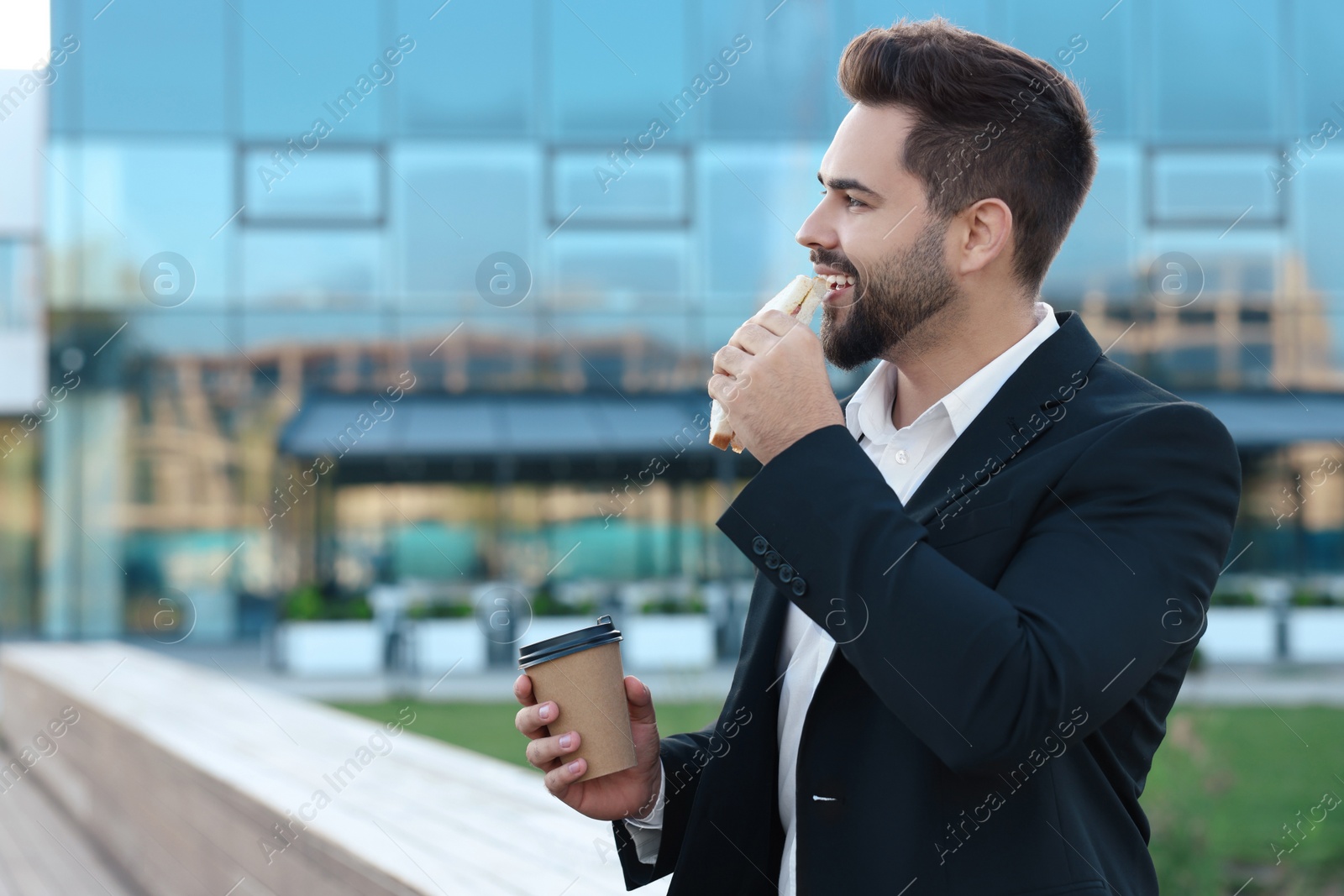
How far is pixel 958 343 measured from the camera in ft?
5.61

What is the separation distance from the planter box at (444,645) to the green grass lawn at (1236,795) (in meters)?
5.47

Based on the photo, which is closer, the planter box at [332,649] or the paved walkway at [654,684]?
the paved walkway at [654,684]

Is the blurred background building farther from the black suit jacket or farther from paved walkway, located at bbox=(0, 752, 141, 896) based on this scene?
the black suit jacket

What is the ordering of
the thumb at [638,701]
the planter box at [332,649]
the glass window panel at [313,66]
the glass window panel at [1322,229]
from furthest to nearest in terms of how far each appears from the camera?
1. the glass window panel at [1322,229]
2. the glass window panel at [313,66]
3. the planter box at [332,649]
4. the thumb at [638,701]

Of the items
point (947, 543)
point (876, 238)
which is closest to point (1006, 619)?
point (947, 543)

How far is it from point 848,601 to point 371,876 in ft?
6.74

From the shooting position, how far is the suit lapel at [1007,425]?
1.54 metres

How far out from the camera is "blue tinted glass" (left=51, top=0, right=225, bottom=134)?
18.4m

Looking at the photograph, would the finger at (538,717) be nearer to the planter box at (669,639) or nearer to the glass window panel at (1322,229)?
the planter box at (669,639)

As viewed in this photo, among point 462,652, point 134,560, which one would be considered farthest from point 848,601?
point 134,560

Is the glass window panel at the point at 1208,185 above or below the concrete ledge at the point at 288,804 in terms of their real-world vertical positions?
above

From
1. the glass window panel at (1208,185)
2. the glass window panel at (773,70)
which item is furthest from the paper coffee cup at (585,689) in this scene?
the glass window panel at (1208,185)

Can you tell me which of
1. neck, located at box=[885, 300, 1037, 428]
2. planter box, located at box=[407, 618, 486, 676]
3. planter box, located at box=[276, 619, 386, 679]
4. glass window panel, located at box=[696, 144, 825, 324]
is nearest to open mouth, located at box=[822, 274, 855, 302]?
neck, located at box=[885, 300, 1037, 428]

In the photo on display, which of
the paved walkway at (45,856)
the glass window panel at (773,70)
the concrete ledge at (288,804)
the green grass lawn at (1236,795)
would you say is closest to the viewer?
the concrete ledge at (288,804)
